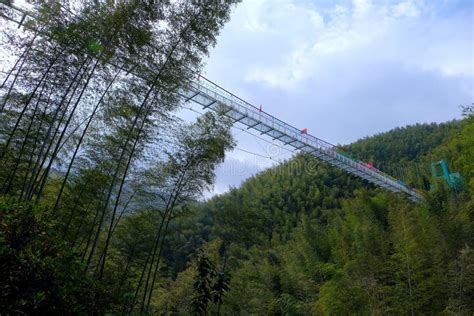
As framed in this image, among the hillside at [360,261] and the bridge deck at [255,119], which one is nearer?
the bridge deck at [255,119]

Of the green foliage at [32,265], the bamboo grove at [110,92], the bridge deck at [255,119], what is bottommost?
the green foliage at [32,265]

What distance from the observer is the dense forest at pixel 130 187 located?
2.72 m

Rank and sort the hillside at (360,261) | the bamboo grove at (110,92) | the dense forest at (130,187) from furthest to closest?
the hillside at (360,261) → the bamboo grove at (110,92) → the dense forest at (130,187)

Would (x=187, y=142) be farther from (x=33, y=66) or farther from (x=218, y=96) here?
(x=33, y=66)

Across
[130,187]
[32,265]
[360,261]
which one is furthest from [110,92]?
[360,261]

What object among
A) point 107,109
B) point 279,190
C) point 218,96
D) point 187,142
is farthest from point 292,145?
point 279,190

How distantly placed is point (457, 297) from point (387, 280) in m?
2.35

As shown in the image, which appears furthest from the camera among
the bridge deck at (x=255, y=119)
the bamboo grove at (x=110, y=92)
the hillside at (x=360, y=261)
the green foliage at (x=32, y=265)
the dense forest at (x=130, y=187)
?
the hillside at (x=360, y=261)

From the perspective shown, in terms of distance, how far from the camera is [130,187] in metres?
7.59

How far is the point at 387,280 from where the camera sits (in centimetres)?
1135

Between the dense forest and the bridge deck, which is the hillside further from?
the bridge deck

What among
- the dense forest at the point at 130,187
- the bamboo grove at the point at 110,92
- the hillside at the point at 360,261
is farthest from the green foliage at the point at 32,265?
the hillside at the point at 360,261

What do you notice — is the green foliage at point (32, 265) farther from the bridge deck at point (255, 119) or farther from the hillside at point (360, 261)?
the hillside at point (360, 261)

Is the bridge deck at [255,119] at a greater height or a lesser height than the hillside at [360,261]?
greater
